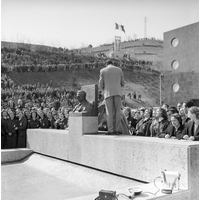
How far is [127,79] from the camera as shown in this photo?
48094 mm

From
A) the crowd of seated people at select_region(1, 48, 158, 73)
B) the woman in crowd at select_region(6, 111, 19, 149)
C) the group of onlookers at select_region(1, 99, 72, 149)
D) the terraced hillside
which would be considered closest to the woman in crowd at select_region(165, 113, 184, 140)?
the group of onlookers at select_region(1, 99, 72, 149)

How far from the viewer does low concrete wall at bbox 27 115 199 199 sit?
11.7 feet

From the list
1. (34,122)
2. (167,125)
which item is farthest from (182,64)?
(167,125)

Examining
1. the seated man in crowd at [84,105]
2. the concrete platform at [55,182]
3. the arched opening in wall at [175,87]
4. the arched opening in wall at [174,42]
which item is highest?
the arched opening in wall at [174,42]

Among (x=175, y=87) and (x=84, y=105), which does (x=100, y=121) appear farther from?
(x=175, y=87)

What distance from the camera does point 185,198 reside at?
11.2ft

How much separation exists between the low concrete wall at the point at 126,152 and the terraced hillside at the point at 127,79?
107 ft

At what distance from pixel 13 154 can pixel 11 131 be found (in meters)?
1.24

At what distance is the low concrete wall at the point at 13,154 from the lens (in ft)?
25.4

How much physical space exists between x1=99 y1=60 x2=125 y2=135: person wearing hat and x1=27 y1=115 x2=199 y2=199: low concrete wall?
57 cm

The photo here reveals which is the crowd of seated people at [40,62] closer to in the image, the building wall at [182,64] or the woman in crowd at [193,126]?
the building wall at [182,64]

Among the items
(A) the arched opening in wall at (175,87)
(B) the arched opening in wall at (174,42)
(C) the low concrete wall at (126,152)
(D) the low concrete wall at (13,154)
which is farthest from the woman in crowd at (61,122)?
(B) the arched opening in wall at (174,42)

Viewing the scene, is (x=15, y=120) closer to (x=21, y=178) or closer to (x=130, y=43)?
(x=21, y=178)

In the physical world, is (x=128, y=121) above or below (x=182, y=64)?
below
